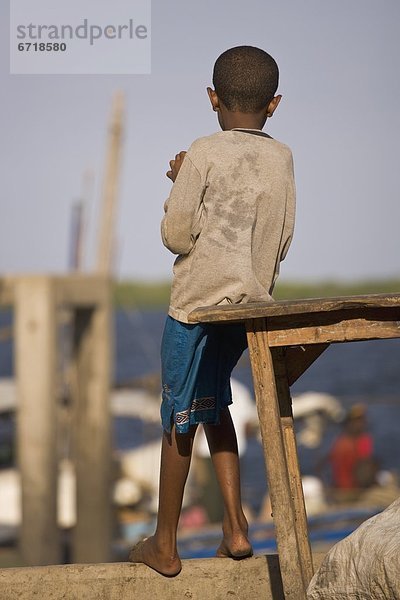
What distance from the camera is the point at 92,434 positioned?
11430 mm

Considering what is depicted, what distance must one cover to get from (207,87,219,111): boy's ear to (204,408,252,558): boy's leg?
87 cm

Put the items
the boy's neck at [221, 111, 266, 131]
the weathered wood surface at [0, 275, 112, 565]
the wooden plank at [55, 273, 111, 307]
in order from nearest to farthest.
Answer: the boy's neck at [221, 111, 266, 131]
the weathered wood surface at [0, 275, 112, 565]
the wooden plank at [55, 273, 111, 307]

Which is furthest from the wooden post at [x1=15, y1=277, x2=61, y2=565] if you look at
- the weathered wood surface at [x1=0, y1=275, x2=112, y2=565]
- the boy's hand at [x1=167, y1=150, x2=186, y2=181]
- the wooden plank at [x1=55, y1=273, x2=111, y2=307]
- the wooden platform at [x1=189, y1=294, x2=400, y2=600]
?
the wooden platform at [x1=189, y1=294, x2=400, y2=600]

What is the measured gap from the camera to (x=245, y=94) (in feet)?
9.73

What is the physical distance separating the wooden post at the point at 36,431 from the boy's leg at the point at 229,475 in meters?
6.87

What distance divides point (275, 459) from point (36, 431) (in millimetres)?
7763

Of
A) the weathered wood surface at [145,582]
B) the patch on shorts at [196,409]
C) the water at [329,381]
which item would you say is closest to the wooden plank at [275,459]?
the patch on shorts at [196,409]

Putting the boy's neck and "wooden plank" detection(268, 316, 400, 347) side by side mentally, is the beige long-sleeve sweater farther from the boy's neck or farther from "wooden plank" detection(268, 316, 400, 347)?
"wooden plank" detection(268, 316, 400, 347)

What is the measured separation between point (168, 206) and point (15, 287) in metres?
7.15

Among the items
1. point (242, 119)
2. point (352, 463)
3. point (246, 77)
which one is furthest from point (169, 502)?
point (352, 463)

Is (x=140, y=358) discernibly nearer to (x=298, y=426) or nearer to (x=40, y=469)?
(x=298, y=426)

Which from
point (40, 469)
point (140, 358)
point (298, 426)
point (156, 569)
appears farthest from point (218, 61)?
point (140, 358)

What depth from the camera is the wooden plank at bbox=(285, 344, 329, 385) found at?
9.71ft

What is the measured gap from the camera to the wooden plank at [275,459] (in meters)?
2.69
